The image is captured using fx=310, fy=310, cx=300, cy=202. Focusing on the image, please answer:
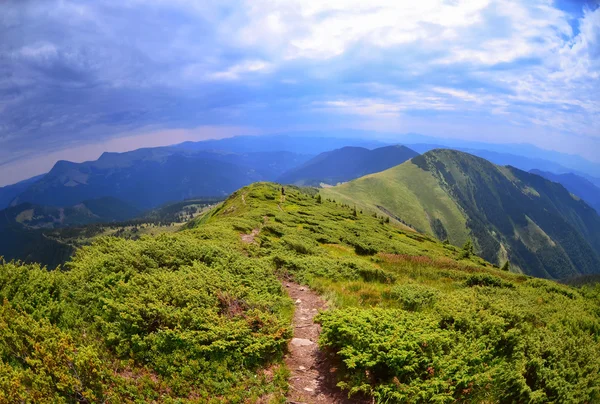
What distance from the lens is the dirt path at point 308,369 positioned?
28.3 ft

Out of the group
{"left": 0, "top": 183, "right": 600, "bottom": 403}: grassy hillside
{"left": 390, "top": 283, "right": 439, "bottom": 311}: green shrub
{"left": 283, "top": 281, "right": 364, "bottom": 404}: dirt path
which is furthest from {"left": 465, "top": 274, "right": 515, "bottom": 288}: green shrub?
{"left": 283, "top": 281, "right": 364, "bottom": 404}: dirt path

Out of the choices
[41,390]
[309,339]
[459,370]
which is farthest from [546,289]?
[41,390]

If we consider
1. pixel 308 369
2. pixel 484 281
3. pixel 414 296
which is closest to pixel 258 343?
pixel 308 369

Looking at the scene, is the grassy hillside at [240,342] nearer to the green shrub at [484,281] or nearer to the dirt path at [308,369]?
the dirt path at [308,369]

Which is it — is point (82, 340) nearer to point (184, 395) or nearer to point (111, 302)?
point (111, 302)

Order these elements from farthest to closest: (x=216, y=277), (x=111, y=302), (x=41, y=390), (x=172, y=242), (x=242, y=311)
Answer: (x=172, y=242) → (x=216, y=277) → (x=242, y=311) → (x=111, y=302) → (x=41, y=390)

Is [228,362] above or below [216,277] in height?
below

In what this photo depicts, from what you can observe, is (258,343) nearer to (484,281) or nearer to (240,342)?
(240,342)

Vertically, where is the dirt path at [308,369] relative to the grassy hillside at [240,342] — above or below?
below

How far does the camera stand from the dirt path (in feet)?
28.3

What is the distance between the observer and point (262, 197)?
91.4 m

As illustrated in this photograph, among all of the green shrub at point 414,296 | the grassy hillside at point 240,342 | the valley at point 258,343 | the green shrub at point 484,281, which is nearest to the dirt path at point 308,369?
the valley at point 258,343

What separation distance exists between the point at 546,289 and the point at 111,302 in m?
22.8

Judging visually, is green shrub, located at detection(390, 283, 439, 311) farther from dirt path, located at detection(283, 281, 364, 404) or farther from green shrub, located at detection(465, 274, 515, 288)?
green shrub, located at detection(465, 274, 515, 288)
